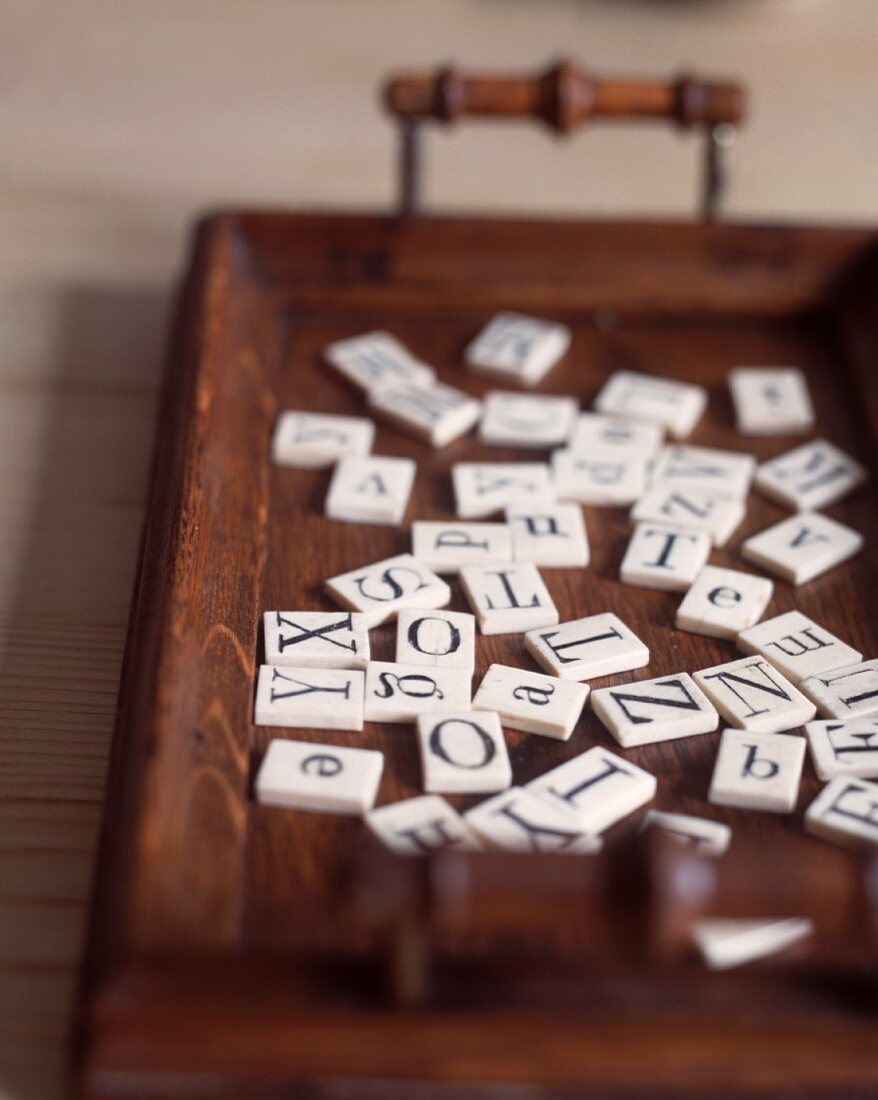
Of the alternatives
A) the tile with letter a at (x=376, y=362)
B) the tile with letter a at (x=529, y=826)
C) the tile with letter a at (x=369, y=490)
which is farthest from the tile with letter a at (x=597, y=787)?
the tile with letter a at (x=376, y=362)

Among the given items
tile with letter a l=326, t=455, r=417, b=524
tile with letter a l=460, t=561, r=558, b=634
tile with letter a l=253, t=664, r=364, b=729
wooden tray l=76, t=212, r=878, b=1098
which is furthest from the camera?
tile with letter a l=326, t=455, r=417, b=524

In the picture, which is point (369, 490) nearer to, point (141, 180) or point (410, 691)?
point (410, 691)

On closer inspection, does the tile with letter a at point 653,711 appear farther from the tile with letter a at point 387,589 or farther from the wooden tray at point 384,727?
the tile with letter a at point 387,589

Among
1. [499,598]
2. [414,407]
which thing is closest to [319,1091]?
[499,598]

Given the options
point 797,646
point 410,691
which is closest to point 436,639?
point 410,691

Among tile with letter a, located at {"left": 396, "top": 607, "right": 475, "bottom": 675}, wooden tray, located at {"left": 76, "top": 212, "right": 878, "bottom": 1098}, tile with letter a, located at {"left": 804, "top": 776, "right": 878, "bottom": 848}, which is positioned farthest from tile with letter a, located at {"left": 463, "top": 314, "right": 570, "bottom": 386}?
tile with letter a, located at {"left": 804, "top": 776, "right": 878, "bottom": 848}

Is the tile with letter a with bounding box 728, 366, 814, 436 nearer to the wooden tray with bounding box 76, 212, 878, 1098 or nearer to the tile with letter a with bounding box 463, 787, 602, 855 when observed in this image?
the wooden tray with bounding box 76, 212, 878, 1098

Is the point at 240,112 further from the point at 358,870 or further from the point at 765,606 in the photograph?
the point at 358,870
